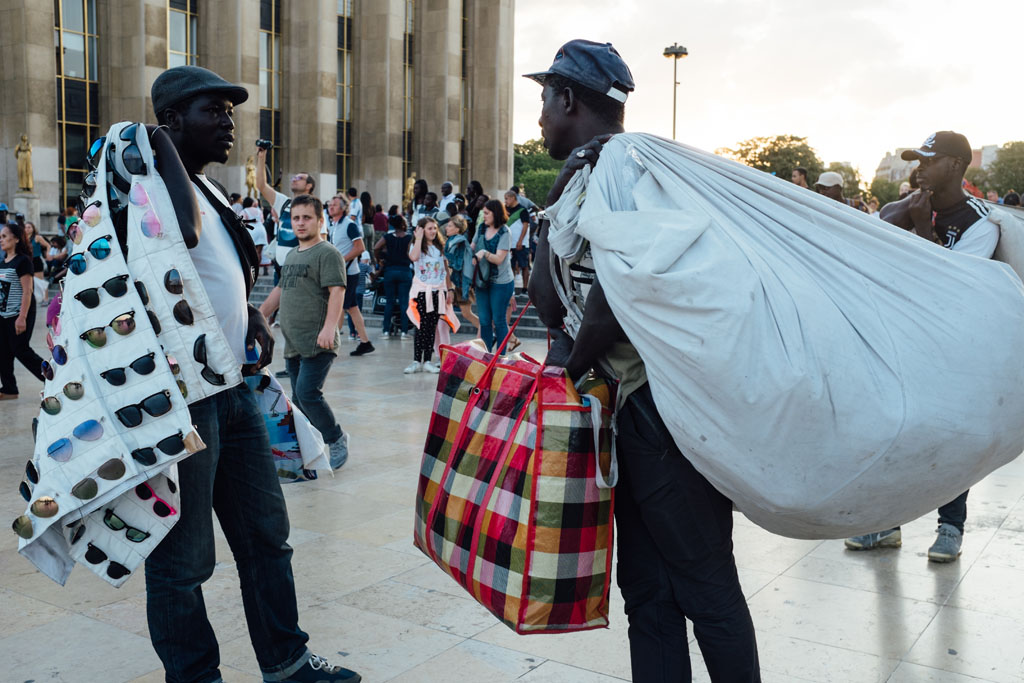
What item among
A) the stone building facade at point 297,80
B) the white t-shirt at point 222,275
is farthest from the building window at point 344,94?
the white t-shirt at point 222,275

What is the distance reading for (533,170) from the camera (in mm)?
99062

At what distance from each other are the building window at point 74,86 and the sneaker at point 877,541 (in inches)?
1333

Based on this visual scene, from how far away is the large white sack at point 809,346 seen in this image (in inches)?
76.9

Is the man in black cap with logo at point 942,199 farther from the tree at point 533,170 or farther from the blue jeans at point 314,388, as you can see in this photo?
the tree at point 533,170

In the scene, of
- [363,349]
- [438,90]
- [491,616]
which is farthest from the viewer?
[438,90]

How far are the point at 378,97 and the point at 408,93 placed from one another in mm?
4151

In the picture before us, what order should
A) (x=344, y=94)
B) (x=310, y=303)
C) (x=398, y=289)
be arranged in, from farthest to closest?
(x=344, y=94)
(x=398, y=289)
(x=310, y=303)

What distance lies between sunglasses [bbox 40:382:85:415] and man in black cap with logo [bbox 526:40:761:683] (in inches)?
50.0

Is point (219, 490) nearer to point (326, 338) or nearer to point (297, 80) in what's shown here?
point (326, 338)

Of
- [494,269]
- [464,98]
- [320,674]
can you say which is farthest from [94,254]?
[464,98]

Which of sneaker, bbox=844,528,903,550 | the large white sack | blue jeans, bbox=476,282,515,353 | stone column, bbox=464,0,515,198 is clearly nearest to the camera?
the large white sack

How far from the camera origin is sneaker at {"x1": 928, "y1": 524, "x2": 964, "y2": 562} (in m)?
4.87

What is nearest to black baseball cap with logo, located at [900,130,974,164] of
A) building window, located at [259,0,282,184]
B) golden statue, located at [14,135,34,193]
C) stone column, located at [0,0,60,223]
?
golden statue, located at [14,135,34,193]

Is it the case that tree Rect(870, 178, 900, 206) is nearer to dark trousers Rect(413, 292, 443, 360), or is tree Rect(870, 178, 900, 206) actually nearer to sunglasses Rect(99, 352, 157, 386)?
dark trousers Rect(413, 292, 443, 360)
